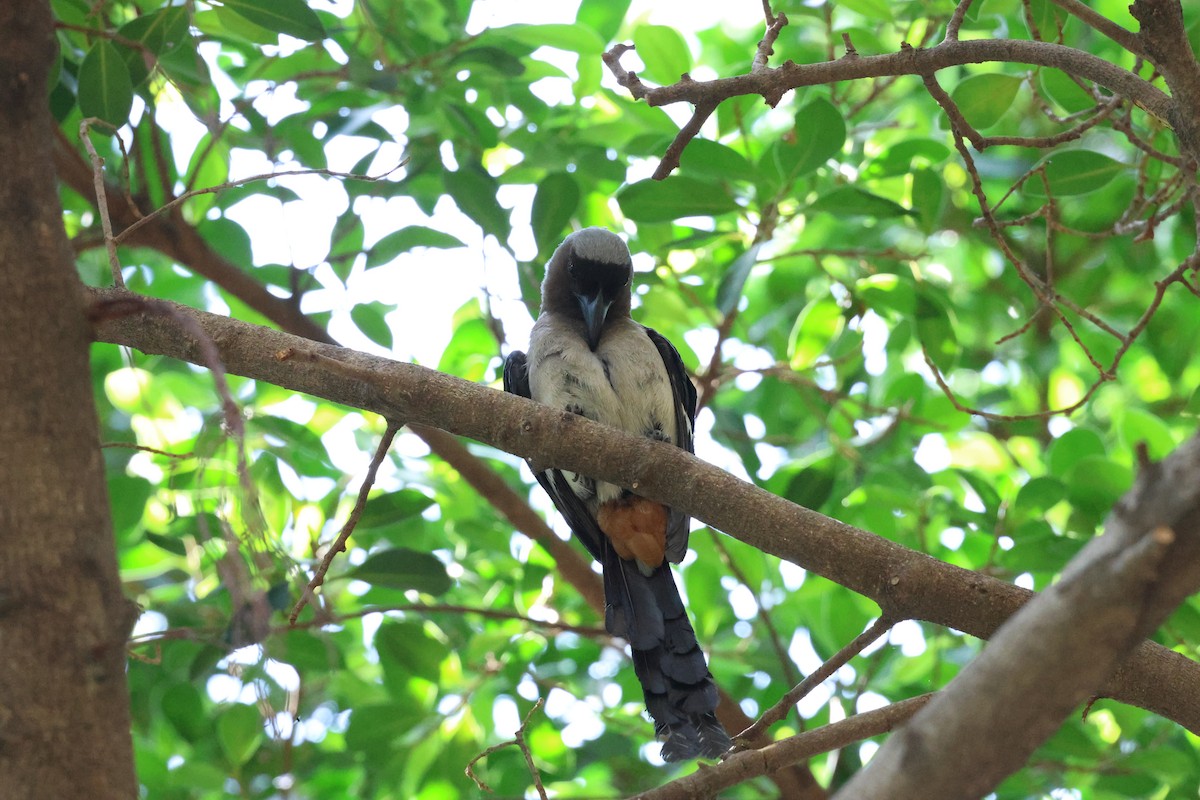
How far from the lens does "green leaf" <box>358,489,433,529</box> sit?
3.91 meters

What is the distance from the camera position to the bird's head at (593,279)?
4520 mm

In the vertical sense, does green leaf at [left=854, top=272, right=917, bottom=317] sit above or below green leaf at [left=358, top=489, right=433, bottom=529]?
above

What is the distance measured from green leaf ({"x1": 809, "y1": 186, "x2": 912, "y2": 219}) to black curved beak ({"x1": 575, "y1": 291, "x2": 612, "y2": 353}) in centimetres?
108

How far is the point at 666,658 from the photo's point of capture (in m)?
3.47

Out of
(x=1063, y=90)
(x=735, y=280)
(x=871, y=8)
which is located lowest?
(x=735, y=280)

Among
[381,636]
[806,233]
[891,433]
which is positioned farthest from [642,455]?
[806,233]

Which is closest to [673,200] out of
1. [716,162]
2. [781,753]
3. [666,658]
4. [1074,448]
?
[716,162]

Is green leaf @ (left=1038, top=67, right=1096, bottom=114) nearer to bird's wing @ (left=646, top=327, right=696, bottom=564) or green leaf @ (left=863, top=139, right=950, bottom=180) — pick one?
green leaf @ (left=863, top=139, right=950, bottom=180)

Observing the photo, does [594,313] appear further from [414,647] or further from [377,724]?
[377,724]

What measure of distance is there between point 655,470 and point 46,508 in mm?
1513

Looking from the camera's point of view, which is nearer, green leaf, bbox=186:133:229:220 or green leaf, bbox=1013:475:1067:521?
green leaf, bbox=1013:475:1067:521

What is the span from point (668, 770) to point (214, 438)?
3276 mm

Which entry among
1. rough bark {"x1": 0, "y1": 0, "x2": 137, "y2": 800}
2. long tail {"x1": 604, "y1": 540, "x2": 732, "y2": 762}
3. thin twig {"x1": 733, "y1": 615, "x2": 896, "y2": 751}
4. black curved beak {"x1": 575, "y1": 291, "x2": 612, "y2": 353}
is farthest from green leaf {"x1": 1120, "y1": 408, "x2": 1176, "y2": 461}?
rough bark {"x1": 0, "y1": 0, "x2": 137, "y2": 800}

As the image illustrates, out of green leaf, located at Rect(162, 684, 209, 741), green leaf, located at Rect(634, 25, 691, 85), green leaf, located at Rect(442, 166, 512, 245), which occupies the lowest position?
green leaf, located at Rect(162, 684, 209, 741)
